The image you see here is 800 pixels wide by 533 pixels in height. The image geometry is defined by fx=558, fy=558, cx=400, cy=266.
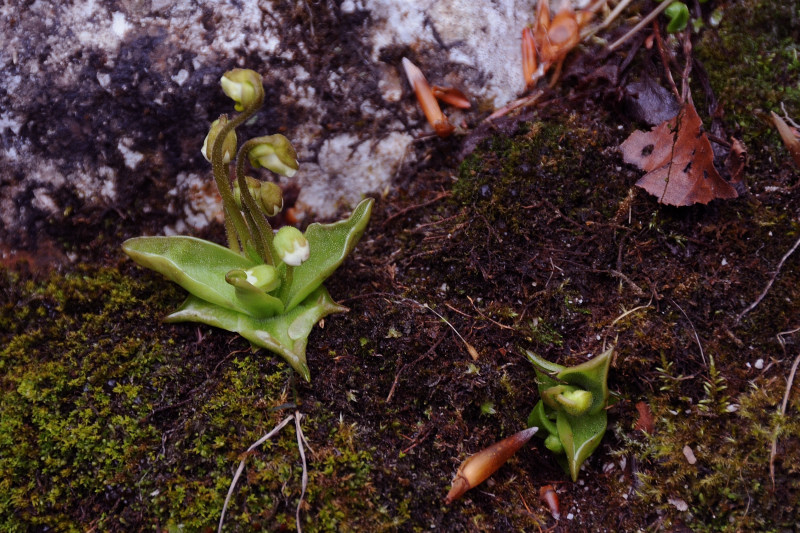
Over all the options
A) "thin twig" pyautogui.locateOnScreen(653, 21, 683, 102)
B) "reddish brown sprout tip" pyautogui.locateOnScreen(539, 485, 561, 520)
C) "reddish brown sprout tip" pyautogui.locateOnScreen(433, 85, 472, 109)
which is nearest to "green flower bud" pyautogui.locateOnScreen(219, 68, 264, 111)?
"reddish brown sprout tip" pyautogui.locateOnScreen(433, 85, 472, 109)

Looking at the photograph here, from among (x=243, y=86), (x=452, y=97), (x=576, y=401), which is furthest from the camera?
(x=452, y=97)

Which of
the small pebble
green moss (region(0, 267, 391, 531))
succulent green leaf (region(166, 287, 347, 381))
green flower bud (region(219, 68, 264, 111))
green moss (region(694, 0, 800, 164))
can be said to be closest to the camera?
green flower bud (region(219, 68, 264, 111))

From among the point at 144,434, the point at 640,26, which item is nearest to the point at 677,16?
the point at 640,26

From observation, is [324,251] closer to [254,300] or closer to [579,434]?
[254,300]

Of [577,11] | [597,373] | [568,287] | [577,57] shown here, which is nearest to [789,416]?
[597,373]

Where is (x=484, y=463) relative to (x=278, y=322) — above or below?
below

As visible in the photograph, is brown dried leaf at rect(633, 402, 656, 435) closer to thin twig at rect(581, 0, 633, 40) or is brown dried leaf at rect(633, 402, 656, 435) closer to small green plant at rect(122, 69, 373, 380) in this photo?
small green plant at rect(122, 69, 373, 380)

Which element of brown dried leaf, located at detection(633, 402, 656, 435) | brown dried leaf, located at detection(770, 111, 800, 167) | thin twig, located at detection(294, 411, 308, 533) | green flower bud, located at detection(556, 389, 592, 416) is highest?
thin twig, located at detection(294, 411, 308, 533)
